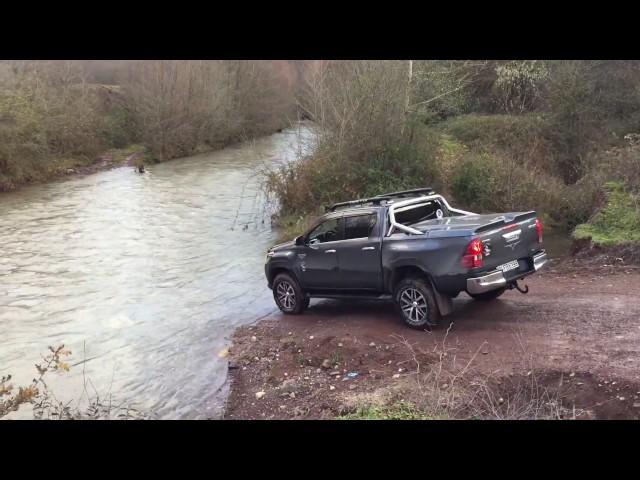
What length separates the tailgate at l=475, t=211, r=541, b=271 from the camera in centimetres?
830

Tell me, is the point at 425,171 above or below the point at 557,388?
above

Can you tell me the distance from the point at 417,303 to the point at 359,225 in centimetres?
182

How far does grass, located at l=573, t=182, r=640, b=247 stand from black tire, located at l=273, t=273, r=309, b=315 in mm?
6806

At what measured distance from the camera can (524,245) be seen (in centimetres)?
882

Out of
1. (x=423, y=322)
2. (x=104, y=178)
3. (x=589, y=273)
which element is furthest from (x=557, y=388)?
(x=104, y=178)

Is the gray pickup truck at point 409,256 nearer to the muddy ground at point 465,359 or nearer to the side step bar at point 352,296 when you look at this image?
the side step bar at point 352,296

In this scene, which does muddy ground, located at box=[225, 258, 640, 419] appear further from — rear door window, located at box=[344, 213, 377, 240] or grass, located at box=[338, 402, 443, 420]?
rear door window, located at box=[344, 213, 377, 240]

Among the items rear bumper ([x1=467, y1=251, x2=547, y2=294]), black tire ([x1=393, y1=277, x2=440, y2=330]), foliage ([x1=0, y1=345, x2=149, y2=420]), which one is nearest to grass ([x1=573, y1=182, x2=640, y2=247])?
rear bumper ([x1=467, y1=251, x2=547, y2=294])

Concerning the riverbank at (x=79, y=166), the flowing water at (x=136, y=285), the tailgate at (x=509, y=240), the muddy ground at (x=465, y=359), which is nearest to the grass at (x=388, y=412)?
the muddy ground at (x=465, y=359)

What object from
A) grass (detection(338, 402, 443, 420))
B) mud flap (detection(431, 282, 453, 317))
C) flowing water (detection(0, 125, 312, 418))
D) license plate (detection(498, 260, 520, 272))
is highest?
license plate (detection(498, 260, 520, 272))

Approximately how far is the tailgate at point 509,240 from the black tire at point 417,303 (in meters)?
0.99

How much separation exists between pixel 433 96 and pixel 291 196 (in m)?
6.33

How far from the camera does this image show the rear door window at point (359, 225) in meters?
9.77
